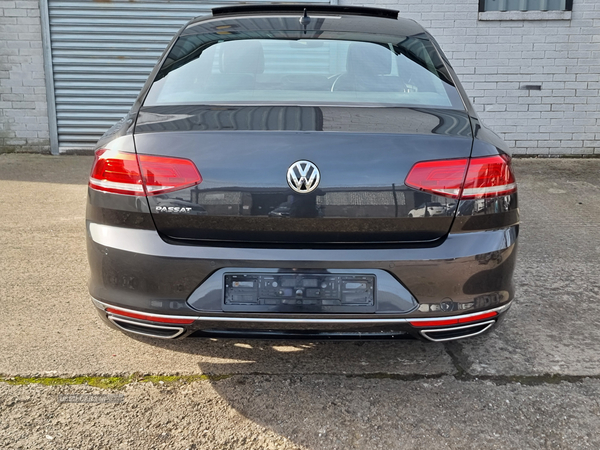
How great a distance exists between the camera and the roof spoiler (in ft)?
10.9

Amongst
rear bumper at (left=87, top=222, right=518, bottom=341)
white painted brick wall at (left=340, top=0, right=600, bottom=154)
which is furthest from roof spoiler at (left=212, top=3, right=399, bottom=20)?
white painted brick wall at (left=340, top=0, right=600, bottom=154)

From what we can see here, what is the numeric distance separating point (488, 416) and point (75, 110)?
7.52 meters

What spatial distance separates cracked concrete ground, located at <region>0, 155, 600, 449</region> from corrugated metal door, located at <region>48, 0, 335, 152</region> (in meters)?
5.00

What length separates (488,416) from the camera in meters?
2.41

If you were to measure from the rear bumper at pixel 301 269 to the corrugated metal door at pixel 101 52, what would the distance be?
21.4ft

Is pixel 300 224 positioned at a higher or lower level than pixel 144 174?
lower

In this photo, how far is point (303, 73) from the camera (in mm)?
2842

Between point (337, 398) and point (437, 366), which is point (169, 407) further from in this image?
point (437, 366)

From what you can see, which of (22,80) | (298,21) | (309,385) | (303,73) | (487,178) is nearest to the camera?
(487,178)

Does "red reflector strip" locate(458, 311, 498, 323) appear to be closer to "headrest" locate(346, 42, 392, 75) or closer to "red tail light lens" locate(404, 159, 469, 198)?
"red tail light lens" locate(404, 159, 469, 198)

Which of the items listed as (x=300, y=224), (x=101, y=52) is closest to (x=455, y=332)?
(x=300, y=224)

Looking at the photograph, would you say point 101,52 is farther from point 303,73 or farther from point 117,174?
point 117,174

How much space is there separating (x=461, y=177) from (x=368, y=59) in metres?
0.97

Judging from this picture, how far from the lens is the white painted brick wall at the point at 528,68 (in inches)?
314
